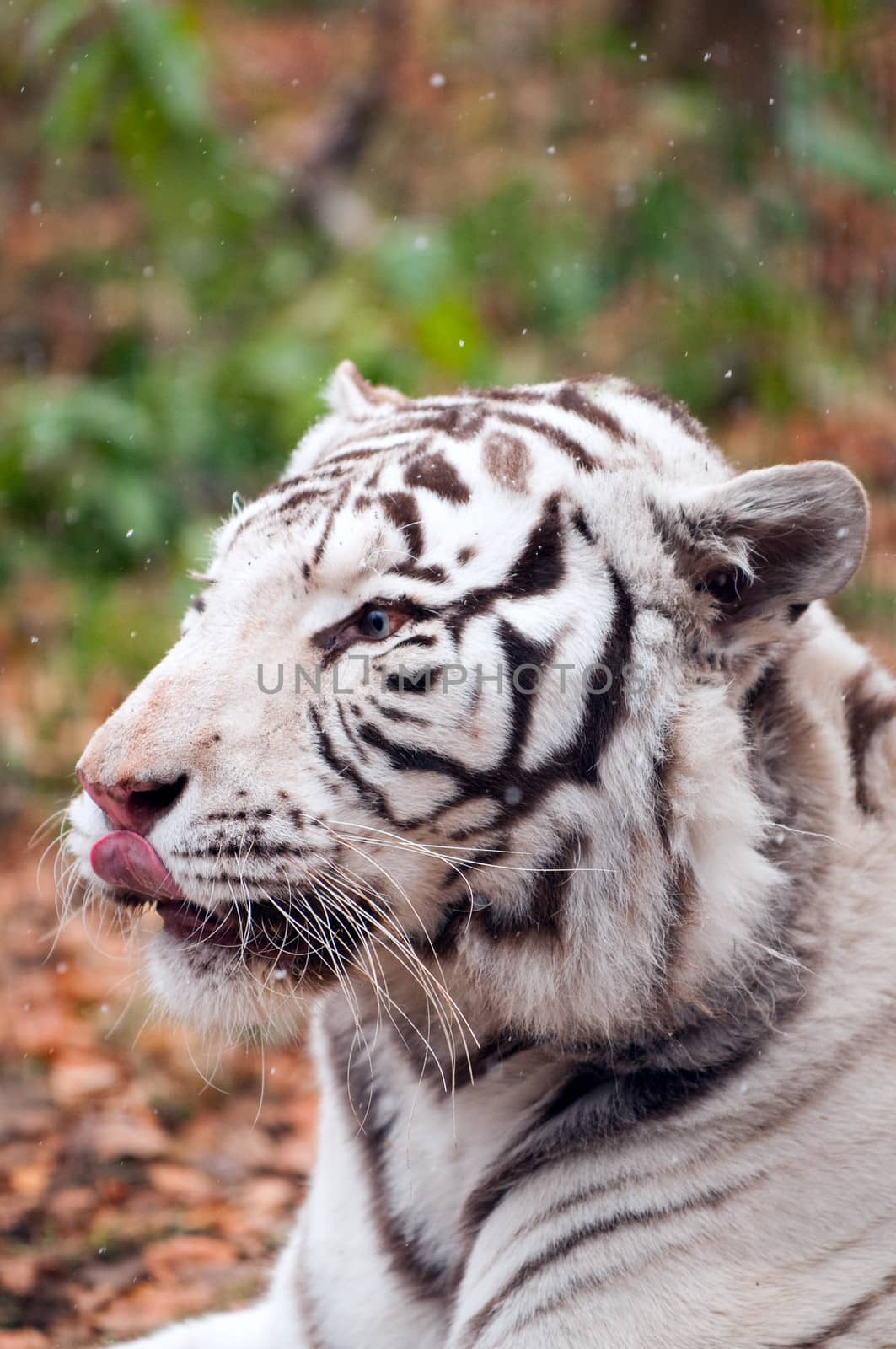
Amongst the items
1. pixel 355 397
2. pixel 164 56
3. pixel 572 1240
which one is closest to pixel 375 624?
pixel 355 397

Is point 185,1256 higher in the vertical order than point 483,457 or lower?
lower

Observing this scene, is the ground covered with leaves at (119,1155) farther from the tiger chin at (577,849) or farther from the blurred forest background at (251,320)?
the tiger chin at (577,849)

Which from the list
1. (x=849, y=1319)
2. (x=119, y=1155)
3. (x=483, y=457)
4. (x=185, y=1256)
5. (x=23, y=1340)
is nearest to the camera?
(x=849, y=1319)

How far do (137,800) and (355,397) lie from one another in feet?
2.58

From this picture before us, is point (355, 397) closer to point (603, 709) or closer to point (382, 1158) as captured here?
point (603, 709)

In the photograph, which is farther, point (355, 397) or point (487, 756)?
point (355, 397)

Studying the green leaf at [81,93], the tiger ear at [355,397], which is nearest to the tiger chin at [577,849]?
the tiger ear at [355,397]

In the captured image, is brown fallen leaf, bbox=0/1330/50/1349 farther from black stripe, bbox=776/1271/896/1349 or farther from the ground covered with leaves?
black stripe, bbox=776/1271/896/1349

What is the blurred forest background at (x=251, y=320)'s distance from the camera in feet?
9.90

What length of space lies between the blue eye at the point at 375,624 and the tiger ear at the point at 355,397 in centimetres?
49

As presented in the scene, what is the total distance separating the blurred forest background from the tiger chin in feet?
3.60

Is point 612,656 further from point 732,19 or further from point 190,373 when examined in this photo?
point 732,19

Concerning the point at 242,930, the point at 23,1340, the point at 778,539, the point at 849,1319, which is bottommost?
the point at 23,1340

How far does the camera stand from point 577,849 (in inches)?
→ 67.1
